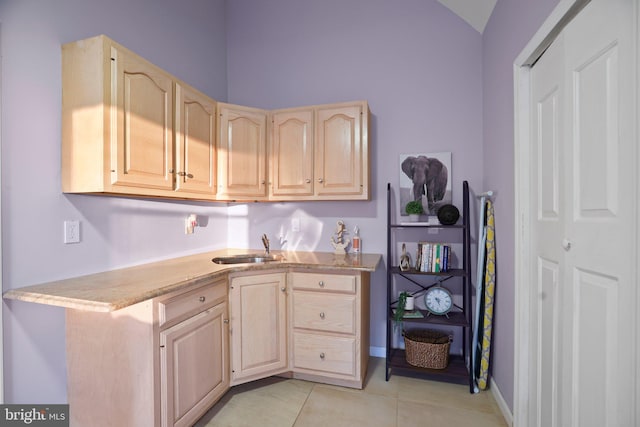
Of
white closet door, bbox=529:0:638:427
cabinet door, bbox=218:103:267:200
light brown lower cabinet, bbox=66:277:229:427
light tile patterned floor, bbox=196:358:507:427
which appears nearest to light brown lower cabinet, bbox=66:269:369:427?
light brown lower cabinet, bbox=66:277:229:427

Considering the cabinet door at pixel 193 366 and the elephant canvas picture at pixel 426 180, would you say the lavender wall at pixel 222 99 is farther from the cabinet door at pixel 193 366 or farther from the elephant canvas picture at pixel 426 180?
the cabinet door at pixel 193 366

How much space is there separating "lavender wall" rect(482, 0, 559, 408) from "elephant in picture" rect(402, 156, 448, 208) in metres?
0.37

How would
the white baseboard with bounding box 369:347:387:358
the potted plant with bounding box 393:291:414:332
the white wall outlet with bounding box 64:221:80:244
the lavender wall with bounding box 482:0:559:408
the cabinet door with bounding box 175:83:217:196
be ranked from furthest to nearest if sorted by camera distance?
the white baseboard with bounding box 369:347:387:358, the potted plant with bounding box 393:291:414:332, the cabinet door with bounding box 175:83:217:196, the lavender wall with bounding box 482:0:559:408, the white wall outlet with bounding box 64:221:80:244

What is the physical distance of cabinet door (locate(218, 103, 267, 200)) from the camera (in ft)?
7.77

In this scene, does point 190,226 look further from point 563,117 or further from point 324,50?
point 563,117

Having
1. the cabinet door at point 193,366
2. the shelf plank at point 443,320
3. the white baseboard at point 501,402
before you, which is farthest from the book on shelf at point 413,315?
the cabinet door at point 193,366

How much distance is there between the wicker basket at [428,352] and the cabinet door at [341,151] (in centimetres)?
119

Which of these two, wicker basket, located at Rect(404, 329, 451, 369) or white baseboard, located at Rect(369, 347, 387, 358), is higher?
wicker basket, located at Rect(404, 329, 451, 369)

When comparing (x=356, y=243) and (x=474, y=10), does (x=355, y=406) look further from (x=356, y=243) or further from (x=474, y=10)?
(x=474, y=10)

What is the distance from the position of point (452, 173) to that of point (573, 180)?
4.36ft

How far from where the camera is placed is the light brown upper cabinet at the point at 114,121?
149 centimetres

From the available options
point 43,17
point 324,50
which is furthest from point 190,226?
point 324,50

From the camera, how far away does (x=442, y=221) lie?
2238 mm

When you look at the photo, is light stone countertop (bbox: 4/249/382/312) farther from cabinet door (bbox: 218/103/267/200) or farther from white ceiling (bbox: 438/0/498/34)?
white ceiling (bbox: 438/0/498/34)
